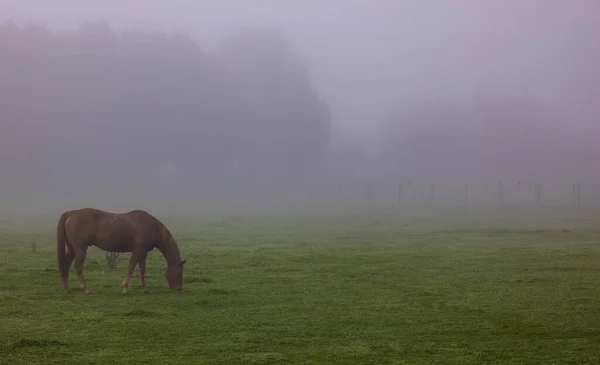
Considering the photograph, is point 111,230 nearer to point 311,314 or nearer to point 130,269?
point 130,269

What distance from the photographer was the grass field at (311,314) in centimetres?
907

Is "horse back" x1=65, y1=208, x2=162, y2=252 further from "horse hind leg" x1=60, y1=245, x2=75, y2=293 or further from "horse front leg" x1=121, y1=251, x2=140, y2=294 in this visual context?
"horse hind leg" x1=60, y1=245, x2=75, y2=293

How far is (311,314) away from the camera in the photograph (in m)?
11.9

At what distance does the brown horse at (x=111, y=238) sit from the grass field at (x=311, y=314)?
0.51m

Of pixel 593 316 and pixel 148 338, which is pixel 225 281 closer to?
pixel 148 338

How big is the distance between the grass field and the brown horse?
0.51m

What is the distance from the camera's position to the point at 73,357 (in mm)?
8750

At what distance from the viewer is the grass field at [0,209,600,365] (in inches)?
357

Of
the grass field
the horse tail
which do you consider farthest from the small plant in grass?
the horse tail

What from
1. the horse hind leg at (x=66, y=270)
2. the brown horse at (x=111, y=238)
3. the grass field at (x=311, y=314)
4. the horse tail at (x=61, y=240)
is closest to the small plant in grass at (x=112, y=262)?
the grass field at (x=311, y=314)

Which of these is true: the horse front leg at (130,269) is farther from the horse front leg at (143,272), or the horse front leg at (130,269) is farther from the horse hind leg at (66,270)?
the horse hind leg at (66,270)

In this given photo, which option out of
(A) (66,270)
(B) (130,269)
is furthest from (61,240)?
(B) (130,269)

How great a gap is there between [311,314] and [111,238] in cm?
524

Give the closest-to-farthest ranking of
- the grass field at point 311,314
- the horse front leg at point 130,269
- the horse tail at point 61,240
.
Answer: the grass field at point 311,314 → the horse tail at point 61,240 → the horse front leg at point 130,269
